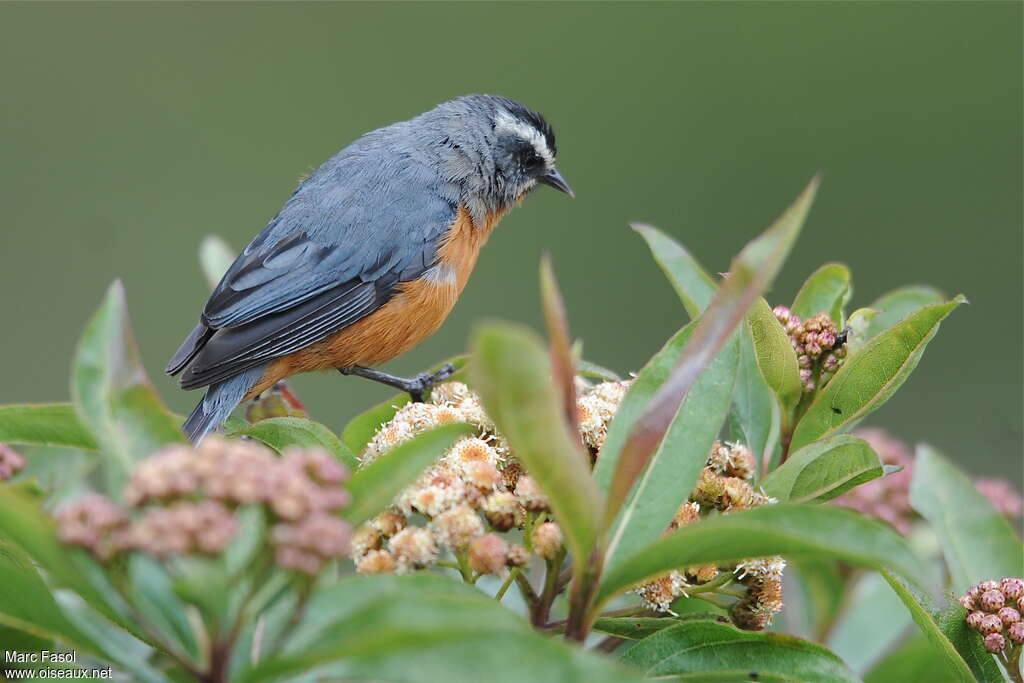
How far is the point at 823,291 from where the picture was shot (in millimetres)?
2307

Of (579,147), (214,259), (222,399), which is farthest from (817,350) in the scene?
(579,147)

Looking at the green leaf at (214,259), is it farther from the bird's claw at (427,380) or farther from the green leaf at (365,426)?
the green leaf at (365,426)

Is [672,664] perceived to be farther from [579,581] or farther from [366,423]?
[366,423]

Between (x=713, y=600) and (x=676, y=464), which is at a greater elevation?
(x=676, y=464)

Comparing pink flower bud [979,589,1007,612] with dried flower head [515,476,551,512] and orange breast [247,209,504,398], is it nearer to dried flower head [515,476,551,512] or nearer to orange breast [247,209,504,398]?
dried flower head [515,476,551,512]

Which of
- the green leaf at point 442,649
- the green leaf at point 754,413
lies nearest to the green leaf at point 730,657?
the green leaf at point 442,649

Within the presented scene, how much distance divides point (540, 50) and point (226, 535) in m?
11.0

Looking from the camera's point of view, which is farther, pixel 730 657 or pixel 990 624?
pixel 990 624

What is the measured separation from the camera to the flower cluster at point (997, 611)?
1.66 m

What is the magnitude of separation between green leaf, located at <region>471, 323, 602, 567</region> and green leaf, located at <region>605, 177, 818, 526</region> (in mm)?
81

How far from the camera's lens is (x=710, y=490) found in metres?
1.72

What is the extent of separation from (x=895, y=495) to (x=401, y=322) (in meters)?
2.07

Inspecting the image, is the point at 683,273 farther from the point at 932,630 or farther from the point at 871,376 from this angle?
the point at 932,630

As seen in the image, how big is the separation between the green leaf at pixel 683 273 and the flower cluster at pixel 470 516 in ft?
1.55
